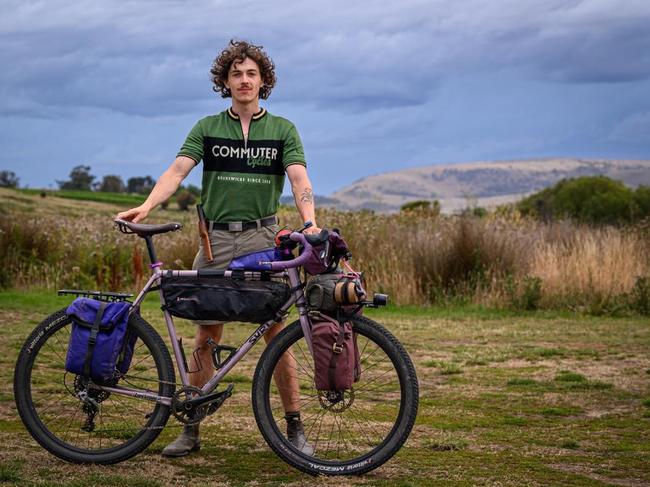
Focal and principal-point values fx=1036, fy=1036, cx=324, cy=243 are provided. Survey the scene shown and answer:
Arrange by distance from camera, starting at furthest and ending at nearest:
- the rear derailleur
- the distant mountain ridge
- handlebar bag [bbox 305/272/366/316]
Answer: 1. the distant mountain ridge
2. the rear derailleur
3. handlebar bag [bbox 305/272/366/316]

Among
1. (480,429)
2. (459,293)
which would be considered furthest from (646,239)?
(480,429)

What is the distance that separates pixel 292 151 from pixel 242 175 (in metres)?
0.30

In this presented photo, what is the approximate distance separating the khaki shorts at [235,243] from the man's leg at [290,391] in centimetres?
41

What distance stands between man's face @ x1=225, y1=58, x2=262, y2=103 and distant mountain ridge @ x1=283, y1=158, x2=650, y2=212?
472 ft

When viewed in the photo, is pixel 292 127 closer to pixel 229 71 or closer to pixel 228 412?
pixel 229 71

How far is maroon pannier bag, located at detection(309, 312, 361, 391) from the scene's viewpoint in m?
5.18

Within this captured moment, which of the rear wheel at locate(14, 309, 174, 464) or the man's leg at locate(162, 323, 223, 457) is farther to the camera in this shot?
the man's leg at locate(162, 323, 223, 457)

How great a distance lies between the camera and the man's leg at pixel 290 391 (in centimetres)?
557

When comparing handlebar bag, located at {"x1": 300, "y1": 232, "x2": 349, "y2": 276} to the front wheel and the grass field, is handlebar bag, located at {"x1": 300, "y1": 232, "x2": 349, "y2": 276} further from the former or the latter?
the grass field

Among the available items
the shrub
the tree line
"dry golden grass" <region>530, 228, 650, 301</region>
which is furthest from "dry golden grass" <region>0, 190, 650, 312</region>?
the tree line

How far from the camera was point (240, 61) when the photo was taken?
571 centimetres

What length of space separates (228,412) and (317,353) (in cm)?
237

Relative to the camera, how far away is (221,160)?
565 centimetres

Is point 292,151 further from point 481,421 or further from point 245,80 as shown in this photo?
point 481,421
